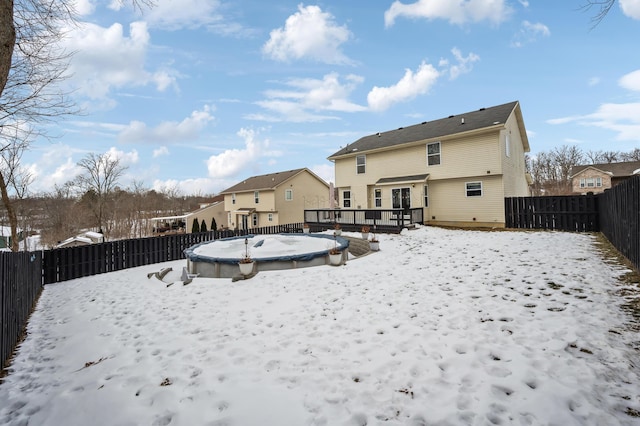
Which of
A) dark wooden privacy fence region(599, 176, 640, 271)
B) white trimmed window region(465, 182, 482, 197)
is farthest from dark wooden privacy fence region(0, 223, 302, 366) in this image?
white trimmed window region(465, 182, 482, 197)

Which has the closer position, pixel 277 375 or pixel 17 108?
pixel 277 375

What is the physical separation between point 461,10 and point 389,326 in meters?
13.7

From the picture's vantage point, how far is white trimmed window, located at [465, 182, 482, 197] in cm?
1722

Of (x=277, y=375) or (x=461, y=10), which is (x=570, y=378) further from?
(x=461, y=10)

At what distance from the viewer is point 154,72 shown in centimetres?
1306

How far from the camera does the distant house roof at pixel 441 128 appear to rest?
56.6 feet

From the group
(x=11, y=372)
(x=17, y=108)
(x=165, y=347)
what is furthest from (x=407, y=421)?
(x=17, y=108)

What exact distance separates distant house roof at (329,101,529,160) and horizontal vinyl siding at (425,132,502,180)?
762mm

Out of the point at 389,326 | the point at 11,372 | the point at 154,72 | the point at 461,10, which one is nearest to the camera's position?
the point at 11,372

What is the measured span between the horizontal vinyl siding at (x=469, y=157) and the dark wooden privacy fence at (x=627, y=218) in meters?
8.09

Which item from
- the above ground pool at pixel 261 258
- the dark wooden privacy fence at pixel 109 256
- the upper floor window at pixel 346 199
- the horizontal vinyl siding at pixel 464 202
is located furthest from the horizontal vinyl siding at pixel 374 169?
the dark wooden privacy fence at pixel 109 256

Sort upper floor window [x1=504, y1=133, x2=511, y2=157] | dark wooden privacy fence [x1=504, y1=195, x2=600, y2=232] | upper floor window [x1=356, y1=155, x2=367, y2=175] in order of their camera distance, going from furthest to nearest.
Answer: upper floor window [x1=356, y1=155, x2=367, y2=175]
upper floor window [x1=504, y1=133, x2=511, y2=157]
dark wooden privacy fence [x1=504, y1=195, x2=600, y2=232]

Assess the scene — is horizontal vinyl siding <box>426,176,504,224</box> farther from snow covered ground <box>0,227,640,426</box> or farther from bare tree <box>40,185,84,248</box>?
bare tree <box>40,185,84,248</box>

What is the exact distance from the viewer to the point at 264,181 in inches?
1366
